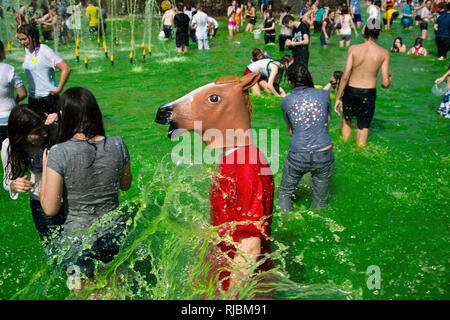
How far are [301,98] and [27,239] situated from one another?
351 centimetres

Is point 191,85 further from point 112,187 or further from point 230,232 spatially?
point 230,232

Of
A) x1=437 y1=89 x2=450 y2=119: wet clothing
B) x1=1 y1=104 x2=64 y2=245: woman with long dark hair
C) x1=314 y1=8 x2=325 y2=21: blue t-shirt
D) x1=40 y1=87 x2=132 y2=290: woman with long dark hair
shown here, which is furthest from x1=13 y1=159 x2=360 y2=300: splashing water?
x1=314 y1=8 x2=325 y2=21: blue t-shirt

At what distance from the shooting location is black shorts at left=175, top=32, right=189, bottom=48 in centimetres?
1573

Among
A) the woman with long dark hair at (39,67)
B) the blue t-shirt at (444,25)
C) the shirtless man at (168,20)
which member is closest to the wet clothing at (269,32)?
the shirtless man at (168,20)

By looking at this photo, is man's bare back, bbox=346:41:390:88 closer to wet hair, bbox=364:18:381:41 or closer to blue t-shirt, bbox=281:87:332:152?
wet hair, bbox=364:18:381:41

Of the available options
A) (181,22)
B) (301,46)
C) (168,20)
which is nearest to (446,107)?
(301,46)

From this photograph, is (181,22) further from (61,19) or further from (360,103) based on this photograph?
(360,103)

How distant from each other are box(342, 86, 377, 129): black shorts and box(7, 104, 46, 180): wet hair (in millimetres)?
4809

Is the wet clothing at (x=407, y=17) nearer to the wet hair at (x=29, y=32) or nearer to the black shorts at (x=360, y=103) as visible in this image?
the black shorts at (x=360, y=103)

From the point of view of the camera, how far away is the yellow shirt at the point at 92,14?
1847 centimetres

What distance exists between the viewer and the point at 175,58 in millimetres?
14961

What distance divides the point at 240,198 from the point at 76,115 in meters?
1.29

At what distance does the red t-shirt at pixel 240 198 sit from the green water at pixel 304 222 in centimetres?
19
